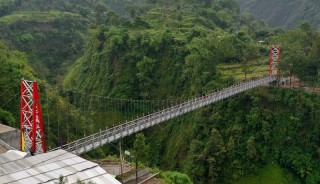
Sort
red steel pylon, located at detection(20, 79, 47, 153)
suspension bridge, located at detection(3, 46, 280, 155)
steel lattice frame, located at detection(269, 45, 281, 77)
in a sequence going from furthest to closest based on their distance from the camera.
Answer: steel lattice frame, located at detection(269, 45, 281, 77), suspension bridge, located at detection(3, 46, 280, 155), red steel pylon, located at detection(20, 79, 47, 153)

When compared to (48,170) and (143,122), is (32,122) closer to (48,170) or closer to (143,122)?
(48,170)

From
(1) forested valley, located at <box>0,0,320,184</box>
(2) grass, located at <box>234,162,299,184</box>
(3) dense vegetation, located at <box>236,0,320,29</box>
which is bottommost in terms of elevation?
(2) grass, located at <box>234,162,299,184</box>

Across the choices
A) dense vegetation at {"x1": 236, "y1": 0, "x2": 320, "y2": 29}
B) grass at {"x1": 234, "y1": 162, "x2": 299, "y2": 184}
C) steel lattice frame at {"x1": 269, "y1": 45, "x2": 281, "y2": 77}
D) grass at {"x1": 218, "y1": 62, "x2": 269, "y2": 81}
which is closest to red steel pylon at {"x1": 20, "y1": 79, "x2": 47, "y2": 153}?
grass at {"x1": 234, "y1": 162, "x2": 299, "y2": 184}

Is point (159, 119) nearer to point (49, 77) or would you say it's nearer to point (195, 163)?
point (195, 163)

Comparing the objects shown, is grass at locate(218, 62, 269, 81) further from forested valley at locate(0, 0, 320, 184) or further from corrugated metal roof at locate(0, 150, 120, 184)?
corrugated metal roof at locate(0, 150, 120, 184)

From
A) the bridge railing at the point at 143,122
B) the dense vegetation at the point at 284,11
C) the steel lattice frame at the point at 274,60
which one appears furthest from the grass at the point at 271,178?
the dense vegetation at the point at 284,11

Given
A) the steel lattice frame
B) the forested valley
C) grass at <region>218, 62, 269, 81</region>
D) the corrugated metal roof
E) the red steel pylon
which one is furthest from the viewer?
grass at <region>218, 62, 269, 81</region>

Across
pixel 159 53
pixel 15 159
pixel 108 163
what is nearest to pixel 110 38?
pixel 159 53
